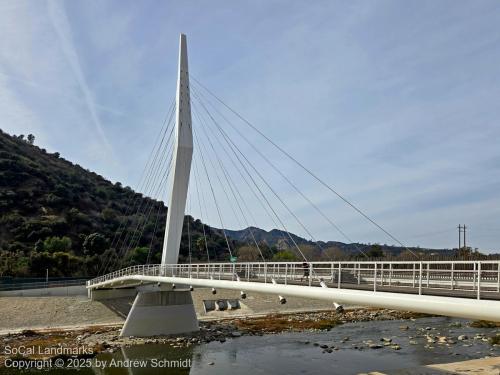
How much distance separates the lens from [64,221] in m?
75.8

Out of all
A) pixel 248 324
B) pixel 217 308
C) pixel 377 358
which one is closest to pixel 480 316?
pixel 377 358

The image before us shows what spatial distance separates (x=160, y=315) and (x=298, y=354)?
1139cm

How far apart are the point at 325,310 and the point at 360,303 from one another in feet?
135

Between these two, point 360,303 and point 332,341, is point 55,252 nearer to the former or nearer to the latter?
point 332,341

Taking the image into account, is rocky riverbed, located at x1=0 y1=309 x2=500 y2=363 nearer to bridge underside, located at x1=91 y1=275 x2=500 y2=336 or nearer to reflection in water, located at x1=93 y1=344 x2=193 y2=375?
reflection in water, located at x1=93 y1=344 x2=193 y2=375

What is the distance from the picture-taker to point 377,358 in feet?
87.5

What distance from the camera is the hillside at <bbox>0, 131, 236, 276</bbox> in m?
59.3

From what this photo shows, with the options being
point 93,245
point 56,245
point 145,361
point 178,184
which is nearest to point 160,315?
point 145,361

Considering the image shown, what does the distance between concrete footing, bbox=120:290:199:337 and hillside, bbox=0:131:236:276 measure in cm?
1511

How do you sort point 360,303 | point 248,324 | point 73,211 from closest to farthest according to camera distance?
point 360,303, point 248,324, point 73,211

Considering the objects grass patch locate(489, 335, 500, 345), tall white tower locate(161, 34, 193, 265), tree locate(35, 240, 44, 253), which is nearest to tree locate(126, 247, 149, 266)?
tree locate(35, 240, 44, 253)

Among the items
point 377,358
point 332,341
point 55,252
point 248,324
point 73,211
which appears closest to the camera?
point 377,358

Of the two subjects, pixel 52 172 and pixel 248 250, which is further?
pixel 52 172

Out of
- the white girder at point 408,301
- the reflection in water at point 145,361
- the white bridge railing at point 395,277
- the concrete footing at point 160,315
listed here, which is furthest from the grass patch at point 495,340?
the white girder at point 408,301
